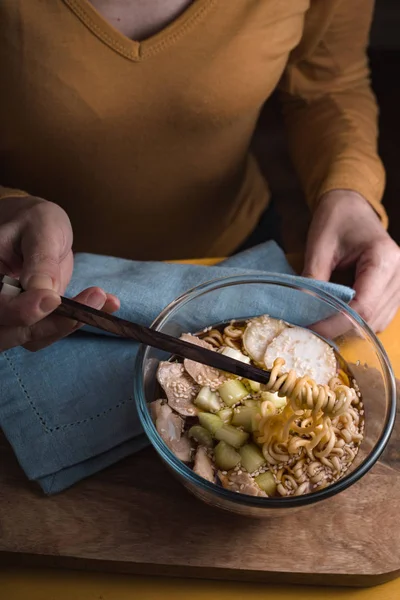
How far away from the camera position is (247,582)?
29.4 inches

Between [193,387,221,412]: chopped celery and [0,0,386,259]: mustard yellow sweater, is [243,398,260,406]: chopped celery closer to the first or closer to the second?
[193,387,221,412]: chopped celery

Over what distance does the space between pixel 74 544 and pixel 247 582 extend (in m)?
0.21

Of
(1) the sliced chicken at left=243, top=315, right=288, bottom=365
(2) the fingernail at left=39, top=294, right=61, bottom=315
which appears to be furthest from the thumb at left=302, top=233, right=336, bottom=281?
(2) the fingernail at left=39, top=294, right=61, bottom=315

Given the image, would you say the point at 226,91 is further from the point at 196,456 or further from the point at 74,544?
the point at 74,544

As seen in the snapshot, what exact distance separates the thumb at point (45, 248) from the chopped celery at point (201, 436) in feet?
0.75

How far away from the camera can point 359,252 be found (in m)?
0.98

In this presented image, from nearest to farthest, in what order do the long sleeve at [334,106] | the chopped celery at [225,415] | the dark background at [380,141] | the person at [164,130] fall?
the chopped celery at [225,415] < the person at [164,130] < the long sleeve at [334,106] < the dark background at [380,141]

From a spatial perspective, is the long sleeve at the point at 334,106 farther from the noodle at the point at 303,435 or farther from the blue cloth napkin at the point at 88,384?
the noodle at the point at 303,435

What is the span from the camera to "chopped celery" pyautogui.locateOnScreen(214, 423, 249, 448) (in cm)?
75

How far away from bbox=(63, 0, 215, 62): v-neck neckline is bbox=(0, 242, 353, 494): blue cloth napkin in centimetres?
31

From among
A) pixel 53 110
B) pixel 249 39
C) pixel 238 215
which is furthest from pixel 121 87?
pixel 238 215

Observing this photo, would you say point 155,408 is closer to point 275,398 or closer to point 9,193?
point 275,398

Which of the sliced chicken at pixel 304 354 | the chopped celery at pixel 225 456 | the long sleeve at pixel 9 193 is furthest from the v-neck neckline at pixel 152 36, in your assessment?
the chopped celery at pixel 225 456

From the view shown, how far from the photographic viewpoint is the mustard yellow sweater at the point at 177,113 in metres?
0.94
